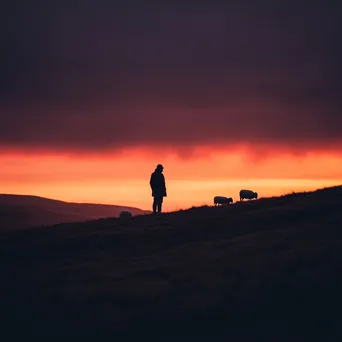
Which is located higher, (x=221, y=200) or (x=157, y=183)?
(x=221, y=200)

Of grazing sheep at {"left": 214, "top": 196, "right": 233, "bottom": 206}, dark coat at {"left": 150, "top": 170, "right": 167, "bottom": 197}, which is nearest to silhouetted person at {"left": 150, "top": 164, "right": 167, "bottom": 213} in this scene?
dark coat at {"left": 150, "top": 170, "right": 167, "bottom": 197}

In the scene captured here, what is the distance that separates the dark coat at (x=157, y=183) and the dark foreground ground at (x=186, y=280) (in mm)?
5477

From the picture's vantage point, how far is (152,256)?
35.6m

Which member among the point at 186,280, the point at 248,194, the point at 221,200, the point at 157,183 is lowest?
the point at 186,280

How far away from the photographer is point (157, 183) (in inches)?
1841

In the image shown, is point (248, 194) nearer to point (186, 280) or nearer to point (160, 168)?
point (160, 168)

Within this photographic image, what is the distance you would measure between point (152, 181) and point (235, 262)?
594 inches

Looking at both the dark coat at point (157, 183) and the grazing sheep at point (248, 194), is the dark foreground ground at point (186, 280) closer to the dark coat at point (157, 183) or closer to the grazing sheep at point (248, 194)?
the dark coat at point (157, 183)

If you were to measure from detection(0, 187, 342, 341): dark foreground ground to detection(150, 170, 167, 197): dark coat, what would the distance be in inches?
216

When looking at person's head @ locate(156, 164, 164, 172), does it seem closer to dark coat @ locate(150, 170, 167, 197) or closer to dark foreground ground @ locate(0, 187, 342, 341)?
dark coat @ locate(150, 170, 167, 197)

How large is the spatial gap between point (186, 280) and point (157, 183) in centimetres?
1587

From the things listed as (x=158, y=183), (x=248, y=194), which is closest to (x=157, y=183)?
(x=158, y=183)

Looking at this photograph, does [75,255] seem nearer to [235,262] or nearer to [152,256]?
[152,256]

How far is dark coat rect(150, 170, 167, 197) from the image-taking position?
4675 centimetres
